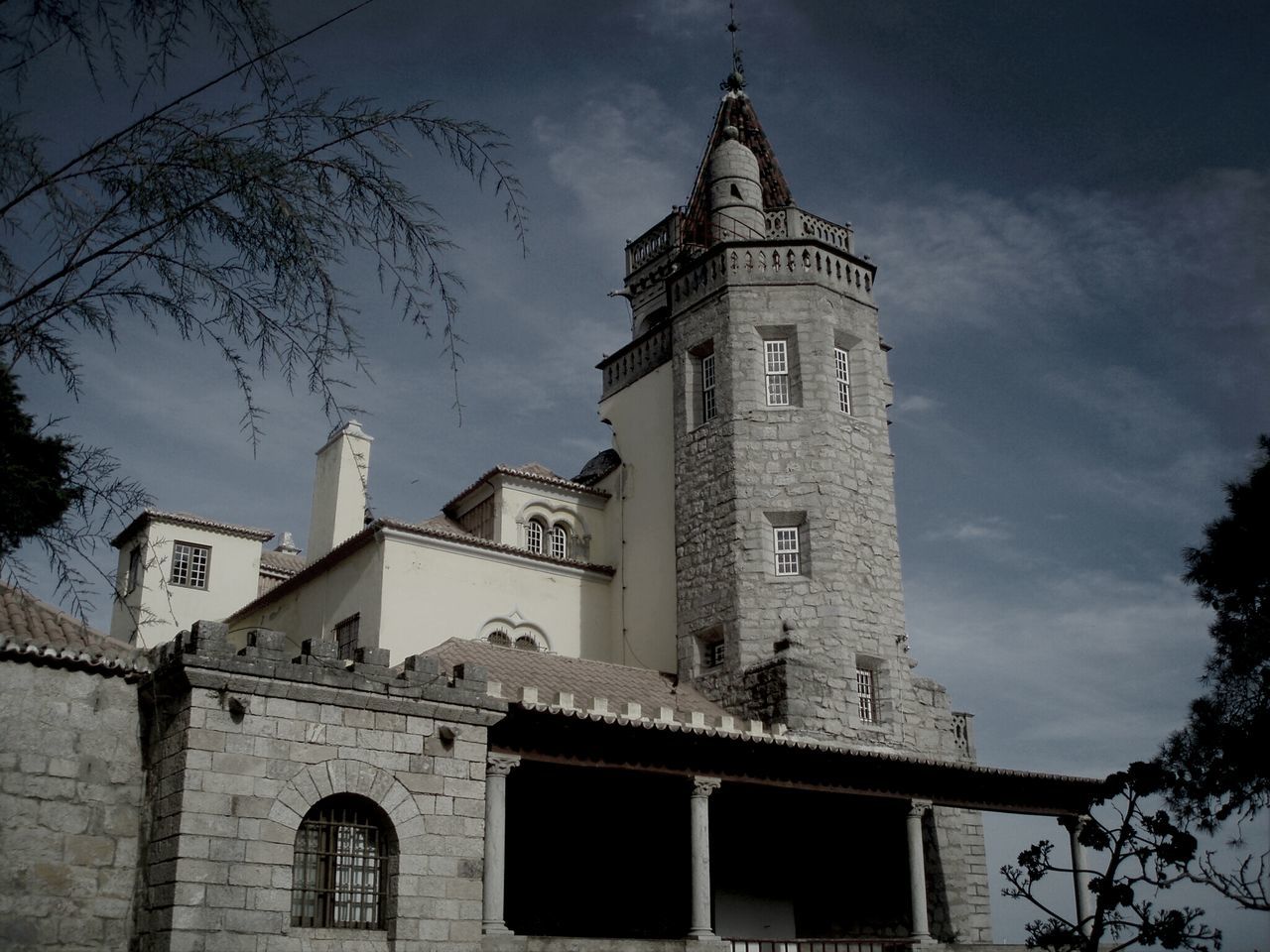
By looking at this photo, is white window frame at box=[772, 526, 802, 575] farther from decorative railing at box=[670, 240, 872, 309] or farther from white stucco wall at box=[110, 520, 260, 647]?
white stucco wall at box=[110, 520, 260, 647]

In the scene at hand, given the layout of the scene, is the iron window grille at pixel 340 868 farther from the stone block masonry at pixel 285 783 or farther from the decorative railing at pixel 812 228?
the decorative railing at pixel 812 228

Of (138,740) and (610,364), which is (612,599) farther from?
(138,740)

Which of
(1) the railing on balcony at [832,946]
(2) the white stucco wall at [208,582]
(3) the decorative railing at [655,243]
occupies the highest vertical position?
(3) the decorative railing at [655,243]

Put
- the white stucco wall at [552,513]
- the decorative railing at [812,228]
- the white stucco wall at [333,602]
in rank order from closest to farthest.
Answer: the white stucco wall at [333,602]
the white stucco wall at [552,513]
the decorative railing at [812,228]

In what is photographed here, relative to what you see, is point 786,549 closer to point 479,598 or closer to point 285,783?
point 479,598

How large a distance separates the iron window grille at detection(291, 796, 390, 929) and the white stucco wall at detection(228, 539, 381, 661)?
8.03 m

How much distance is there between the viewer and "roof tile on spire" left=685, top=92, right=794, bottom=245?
3353cm

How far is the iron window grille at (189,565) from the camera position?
29297 millimetres

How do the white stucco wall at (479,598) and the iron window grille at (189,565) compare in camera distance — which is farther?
the iron window grille at (189,565)

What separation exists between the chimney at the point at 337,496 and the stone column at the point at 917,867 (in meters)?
13.7

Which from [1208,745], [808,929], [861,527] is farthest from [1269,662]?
[808,929]

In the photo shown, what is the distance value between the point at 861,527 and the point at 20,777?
49.4ft

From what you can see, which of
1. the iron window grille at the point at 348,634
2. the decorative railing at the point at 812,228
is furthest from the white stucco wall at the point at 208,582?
the decorative railing at the point at 812,228

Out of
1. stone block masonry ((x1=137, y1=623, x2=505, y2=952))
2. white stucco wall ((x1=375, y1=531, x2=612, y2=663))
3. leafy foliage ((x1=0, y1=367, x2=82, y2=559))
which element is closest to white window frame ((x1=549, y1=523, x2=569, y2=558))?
white stucco wall ((x1=375, y1=531, x2=612, y2=663))
